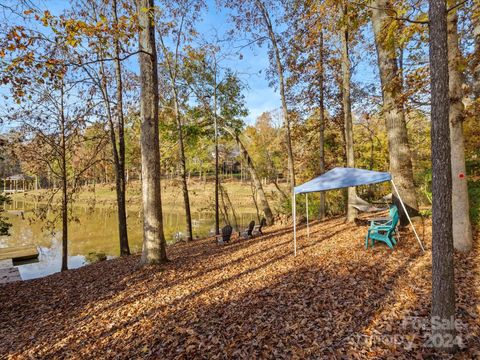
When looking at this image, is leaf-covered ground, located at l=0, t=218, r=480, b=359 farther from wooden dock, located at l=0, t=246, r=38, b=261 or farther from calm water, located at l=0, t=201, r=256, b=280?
wooden dock, located at l=0, t=246, r=38, b=261

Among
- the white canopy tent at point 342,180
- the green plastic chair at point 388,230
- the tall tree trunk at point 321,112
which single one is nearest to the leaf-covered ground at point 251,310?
the green plastic chair at point 388,230

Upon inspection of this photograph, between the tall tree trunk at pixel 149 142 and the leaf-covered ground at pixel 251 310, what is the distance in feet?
2.19

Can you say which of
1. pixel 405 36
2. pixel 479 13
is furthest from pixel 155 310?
pixel 479 13

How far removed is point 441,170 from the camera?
235 cm

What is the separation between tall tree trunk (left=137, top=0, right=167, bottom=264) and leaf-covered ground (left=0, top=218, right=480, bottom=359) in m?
0.67

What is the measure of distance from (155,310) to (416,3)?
680 centimetres

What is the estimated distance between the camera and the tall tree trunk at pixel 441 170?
2.32 meters

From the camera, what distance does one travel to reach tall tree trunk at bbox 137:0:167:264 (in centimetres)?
599

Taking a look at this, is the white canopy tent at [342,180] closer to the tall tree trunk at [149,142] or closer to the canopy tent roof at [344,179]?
the canopy tent roof at [344,179]

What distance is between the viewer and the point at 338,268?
199 inches

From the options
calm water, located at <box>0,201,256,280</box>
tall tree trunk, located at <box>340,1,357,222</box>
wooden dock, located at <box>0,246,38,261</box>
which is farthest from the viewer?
wooden dock, located at <box>0,246,38,261</box>

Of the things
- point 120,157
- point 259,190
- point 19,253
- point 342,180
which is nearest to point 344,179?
point 342,180

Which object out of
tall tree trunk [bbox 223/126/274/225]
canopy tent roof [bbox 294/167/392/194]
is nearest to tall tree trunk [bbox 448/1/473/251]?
canopy tent roof [bbox 294/167/392/194]

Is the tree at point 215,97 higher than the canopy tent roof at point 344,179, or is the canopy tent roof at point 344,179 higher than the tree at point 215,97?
the tree at point 215,97
